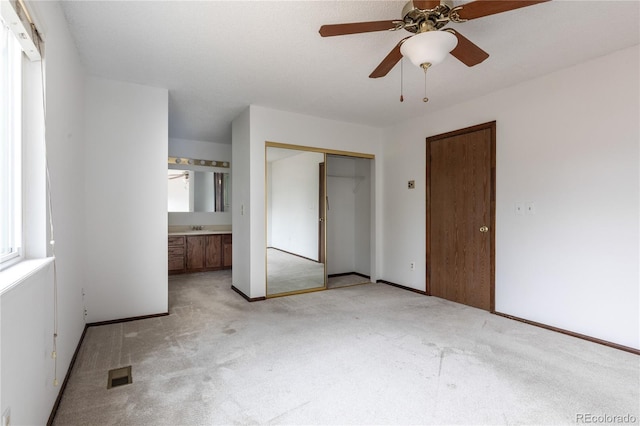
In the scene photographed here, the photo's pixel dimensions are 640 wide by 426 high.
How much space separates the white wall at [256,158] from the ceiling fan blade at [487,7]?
283 centimetres

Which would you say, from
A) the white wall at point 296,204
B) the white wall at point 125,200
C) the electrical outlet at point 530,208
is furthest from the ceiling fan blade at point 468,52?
the white wall at point 125,200

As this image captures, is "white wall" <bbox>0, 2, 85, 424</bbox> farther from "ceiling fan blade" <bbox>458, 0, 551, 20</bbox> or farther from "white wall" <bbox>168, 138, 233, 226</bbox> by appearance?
"white wall" <bbox>168, 138, 233, 226</bbox>

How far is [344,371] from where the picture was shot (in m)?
2.27

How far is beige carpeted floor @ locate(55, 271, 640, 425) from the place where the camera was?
182 cm

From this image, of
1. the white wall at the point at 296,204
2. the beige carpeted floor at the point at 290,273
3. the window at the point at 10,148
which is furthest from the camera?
the white wall at the point at 296,204

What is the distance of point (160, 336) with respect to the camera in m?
2.90

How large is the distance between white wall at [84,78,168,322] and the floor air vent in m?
1.18

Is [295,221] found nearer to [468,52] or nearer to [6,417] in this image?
[468,52]

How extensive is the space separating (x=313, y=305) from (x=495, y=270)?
219 cm

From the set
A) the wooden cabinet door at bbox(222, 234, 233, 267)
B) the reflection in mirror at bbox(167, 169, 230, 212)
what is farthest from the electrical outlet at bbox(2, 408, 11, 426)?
the reflection in mirror at bbox(167, 169, 230, 212)

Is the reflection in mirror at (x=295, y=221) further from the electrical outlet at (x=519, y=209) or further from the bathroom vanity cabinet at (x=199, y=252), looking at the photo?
the electrical outlet at (x=519, y=209)

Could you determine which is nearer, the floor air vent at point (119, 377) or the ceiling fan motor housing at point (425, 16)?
the ceiling fan motor housing at point (425, 16)

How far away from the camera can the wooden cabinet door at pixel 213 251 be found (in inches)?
233

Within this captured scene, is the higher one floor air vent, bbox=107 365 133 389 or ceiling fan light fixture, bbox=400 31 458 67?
ceiling fan light fixture, bbox=400 31 458 67
